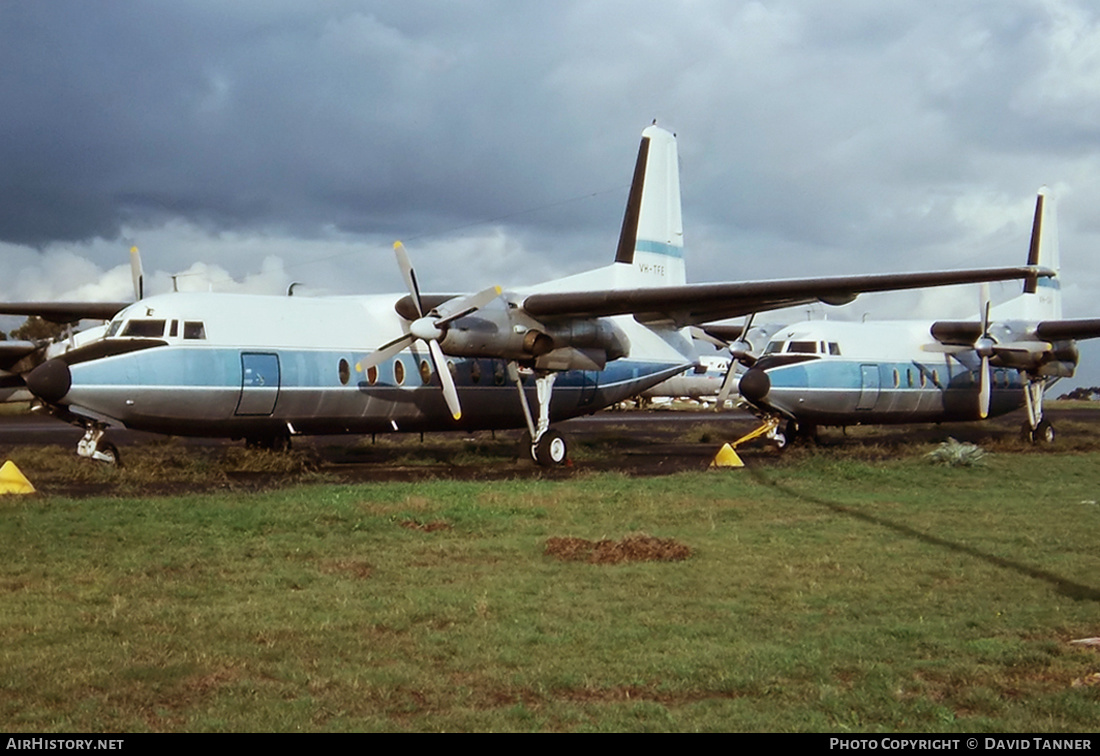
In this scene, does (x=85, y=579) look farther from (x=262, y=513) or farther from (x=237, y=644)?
(x=262, y=513)

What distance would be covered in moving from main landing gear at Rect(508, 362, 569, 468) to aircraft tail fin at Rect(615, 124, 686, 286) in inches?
192

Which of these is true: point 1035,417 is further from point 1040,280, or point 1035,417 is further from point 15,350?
point 15,350

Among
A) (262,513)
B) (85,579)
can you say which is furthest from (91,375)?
(85,579)

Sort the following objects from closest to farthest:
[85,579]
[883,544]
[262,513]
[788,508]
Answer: [85,579], [883,544], [262,513], [788,508]

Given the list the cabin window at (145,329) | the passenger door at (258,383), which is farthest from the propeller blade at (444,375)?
the cabin window at (145,329)

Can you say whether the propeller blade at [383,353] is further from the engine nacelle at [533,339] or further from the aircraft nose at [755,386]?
the aircraft nose at [755,386]

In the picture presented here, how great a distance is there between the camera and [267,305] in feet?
70.0

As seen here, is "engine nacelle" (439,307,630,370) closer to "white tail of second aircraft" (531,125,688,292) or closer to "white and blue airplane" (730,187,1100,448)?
"white tail of second aircraft" (531,125,688,292)

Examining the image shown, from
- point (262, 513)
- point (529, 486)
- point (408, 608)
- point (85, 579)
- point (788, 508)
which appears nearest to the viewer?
point (408, 608)

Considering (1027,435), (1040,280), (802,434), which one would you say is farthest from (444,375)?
(1040,280)

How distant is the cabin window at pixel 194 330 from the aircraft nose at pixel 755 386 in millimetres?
13642

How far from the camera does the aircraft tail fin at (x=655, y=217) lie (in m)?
27.2

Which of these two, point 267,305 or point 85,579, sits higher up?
point 267,305
